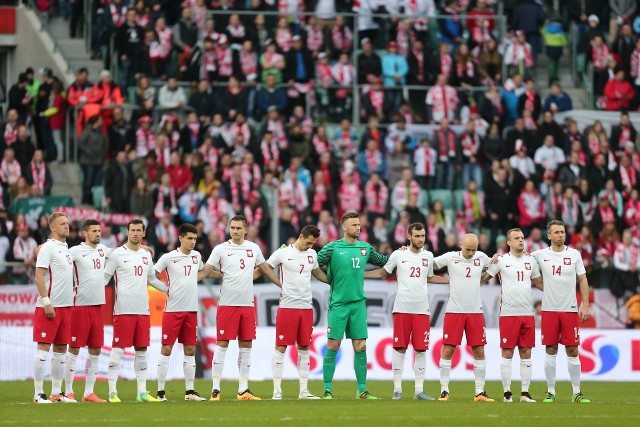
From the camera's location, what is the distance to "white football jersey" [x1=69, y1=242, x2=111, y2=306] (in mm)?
20328

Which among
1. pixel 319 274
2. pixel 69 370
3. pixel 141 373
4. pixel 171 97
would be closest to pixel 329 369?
pixel 319 274

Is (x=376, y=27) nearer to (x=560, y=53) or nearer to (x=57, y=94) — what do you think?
(x=560, y=53)

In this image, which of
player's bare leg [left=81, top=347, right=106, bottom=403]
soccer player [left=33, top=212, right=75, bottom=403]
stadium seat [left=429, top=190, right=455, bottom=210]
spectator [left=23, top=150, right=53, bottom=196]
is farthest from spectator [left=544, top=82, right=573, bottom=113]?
soccer player [left=33, top=212, right=75, bottom=403]

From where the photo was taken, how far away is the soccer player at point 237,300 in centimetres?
2070

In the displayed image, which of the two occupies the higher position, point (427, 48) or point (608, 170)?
point (427, 48)

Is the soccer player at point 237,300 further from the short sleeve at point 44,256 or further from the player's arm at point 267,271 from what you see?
the short sleeve at point 44,256

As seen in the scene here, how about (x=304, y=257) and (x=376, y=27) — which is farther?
(x=376, y=27)

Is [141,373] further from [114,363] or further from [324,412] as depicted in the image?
[324,412]

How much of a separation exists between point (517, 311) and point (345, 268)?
8.30 ft

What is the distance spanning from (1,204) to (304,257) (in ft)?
38.1

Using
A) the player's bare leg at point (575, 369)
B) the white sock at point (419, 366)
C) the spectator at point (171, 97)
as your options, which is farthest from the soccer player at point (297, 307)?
the spectator at point (171, 97)

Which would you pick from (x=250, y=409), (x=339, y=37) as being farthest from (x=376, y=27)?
(x=250, y=409)

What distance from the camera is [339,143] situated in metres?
33.1

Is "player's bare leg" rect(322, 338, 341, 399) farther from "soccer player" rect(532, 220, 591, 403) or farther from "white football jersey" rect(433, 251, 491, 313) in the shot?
"soccer player" rect(532, 220, 591, 403)
